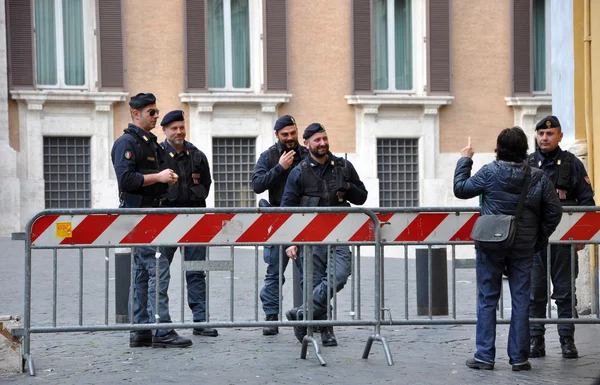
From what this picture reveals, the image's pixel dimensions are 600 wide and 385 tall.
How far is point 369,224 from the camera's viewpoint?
9.07m

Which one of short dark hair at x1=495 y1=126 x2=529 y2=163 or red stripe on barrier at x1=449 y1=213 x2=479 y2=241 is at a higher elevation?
short dark hair at x1=495 y1=126 x2=529 y2=163

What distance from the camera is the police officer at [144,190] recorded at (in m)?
9.38

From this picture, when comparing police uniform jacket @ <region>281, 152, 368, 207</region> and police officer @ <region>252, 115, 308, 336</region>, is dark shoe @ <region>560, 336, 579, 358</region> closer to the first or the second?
police uniform jacket @ <region>281, 152, 368, 207</region>

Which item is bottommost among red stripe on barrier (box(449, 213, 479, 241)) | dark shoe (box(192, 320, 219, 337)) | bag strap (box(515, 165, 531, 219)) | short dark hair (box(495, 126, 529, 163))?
dark shoe (box(192, 320, 219, 337))

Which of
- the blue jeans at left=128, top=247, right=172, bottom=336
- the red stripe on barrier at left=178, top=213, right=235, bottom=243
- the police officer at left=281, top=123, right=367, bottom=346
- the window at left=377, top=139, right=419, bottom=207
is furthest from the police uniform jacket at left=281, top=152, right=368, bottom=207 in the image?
the window at left=377, top=139, right=419, bottom=207

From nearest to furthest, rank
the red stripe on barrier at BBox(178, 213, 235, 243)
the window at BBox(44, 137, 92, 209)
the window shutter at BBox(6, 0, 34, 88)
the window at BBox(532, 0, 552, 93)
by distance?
the red stripe on barrier at BBox(178, 213, 235, 243)
the window shutter at BBox(6, 0, 34, 88)
the window at BBox(44, 137, 92, 209)
the window at BBox(532, 0, 552, 93)

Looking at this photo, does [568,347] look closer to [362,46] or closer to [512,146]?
[512,146]

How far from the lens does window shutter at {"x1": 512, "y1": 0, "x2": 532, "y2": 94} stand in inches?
1168

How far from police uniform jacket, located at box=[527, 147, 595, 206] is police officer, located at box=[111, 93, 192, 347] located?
294 centimetres

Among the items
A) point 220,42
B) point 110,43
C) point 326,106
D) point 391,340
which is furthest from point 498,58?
point 391,340

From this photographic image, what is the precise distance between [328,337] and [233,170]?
61.6ft

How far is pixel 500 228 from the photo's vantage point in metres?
8.20

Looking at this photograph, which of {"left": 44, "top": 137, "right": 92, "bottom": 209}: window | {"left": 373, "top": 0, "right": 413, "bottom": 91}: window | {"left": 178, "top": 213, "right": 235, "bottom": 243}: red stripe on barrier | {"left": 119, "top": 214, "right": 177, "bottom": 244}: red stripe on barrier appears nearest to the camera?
{"left": 119, "top": 214, "right": 177, "bottom": 244}: red stripe on barrier

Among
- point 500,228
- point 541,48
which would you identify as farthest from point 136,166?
point 541,48
